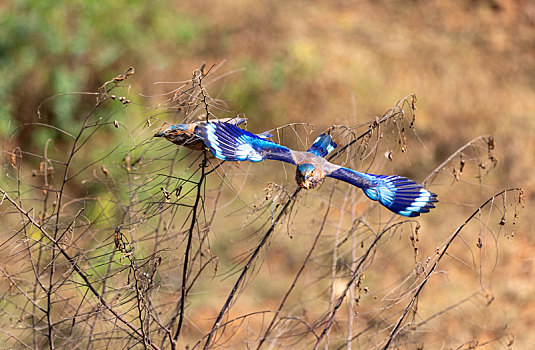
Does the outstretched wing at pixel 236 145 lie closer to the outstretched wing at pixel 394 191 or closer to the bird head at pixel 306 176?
the bird head at pixel 306 176

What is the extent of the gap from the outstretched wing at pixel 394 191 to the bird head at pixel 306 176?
0.08 m

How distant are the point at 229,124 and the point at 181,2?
4.99 metres

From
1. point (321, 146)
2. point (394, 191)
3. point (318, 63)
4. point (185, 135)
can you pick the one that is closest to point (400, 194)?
point (394, 191)

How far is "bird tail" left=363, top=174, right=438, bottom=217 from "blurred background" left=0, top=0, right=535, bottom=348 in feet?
A: 10.9

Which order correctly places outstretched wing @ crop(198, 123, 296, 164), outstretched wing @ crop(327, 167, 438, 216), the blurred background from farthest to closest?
the blurred background < outstretched wing @ crop(327, 167, 438, 216) < outstretched wing @ crop(198, 123, 296, 164)

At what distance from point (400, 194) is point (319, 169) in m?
0.25

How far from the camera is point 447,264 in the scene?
499 centimetres

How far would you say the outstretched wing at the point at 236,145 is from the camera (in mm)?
1647

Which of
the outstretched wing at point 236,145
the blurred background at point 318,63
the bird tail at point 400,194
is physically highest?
the blurred background at point 318,63

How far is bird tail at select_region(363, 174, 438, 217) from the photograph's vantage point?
1.82m

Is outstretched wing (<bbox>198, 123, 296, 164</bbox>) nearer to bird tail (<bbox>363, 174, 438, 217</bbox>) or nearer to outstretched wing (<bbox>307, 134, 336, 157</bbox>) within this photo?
outstretched wing (<bbox>307, 134, 336, 157</bbox>)

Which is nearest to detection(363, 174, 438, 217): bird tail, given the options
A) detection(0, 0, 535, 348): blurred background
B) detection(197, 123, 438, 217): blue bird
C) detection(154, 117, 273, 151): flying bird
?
detection(197, 123, 438, 217): blue bird

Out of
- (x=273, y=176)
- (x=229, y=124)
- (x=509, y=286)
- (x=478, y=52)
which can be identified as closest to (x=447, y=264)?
(x=509, y=286)

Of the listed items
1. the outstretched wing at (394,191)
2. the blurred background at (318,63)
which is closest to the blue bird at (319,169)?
the outstretched wing at (394,191)
